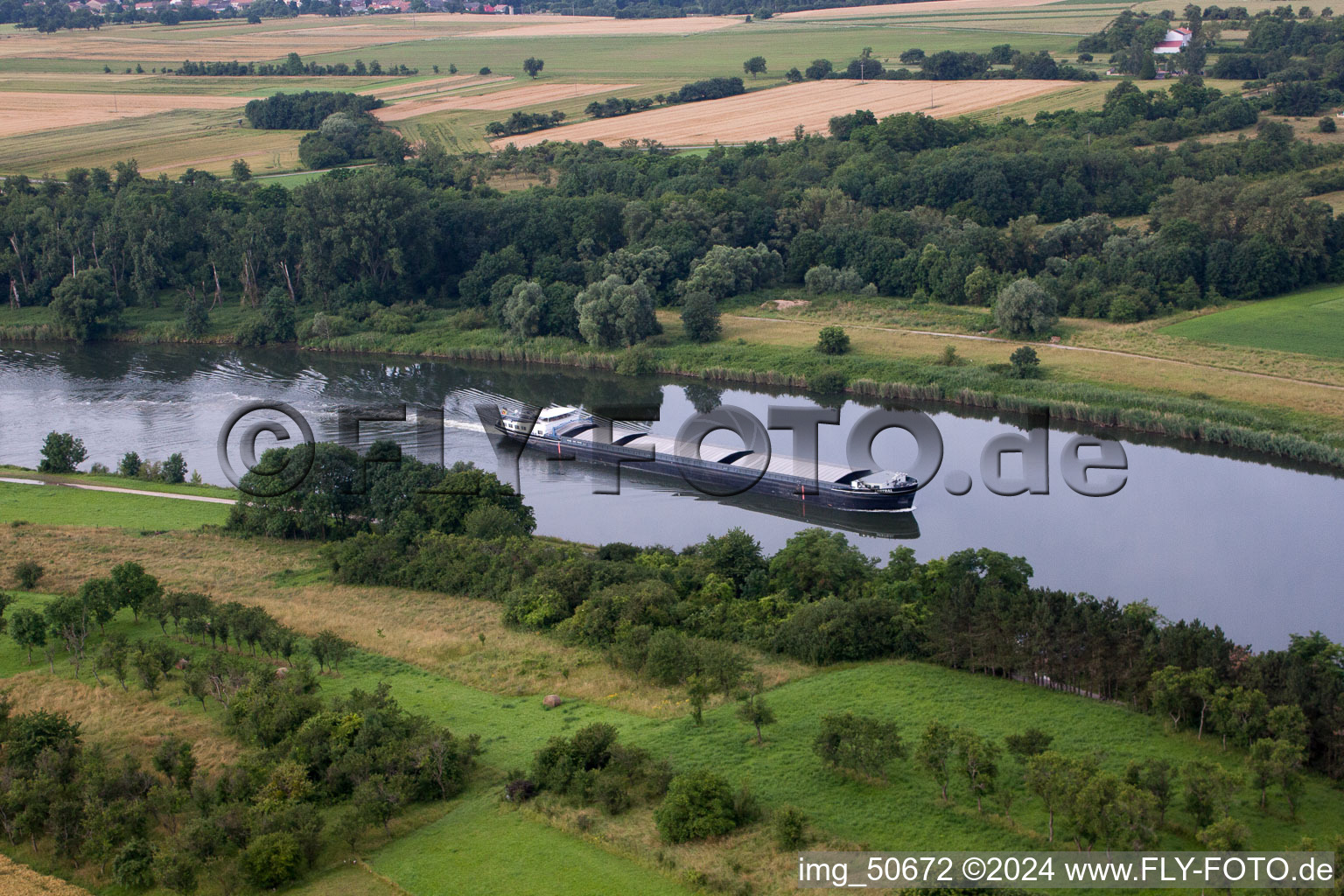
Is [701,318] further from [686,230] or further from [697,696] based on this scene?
[697,696]

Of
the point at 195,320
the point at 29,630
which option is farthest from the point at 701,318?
the point at 29,630

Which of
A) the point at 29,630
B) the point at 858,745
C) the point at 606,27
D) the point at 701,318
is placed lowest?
the point at 29,630

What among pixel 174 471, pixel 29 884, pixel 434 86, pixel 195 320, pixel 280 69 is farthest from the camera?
pixel 280 69

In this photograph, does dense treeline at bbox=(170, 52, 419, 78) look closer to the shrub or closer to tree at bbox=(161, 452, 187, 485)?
tree at bbox=(161, 452, 187, 485)

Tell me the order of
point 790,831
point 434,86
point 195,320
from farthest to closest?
point 434,86 < point 195,320 < point 790,831

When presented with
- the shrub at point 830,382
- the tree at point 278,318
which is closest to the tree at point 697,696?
the shrub at point 830,382


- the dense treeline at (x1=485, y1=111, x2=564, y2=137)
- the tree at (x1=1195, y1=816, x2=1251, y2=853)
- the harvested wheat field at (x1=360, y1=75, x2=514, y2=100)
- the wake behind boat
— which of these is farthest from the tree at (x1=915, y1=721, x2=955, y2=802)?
the harvested wheat field at (x1=360, y1=75, x2=514, y2=100)

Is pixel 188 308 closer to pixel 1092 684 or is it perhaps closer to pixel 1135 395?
pixel 1135 395

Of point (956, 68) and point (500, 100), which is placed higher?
point (956, 68)
